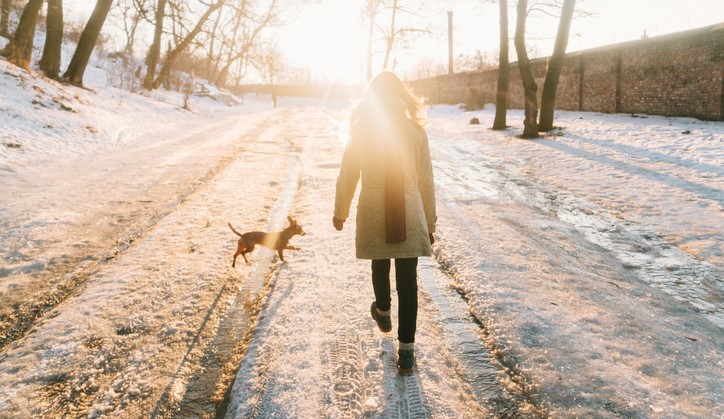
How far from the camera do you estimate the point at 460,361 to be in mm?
2961

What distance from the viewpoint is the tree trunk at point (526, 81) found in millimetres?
14125

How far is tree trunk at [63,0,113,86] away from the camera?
50.7 ft

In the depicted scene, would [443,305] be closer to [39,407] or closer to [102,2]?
[39,407]

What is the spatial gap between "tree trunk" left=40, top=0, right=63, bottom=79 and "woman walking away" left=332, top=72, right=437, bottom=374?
1692 cm

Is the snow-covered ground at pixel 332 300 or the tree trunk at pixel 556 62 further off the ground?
the tree trunk at pixel 556 62

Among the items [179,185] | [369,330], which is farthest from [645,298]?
[179,185]

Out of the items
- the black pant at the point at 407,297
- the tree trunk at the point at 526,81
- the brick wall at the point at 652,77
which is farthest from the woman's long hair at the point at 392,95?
the brick wall at the point at 652,77

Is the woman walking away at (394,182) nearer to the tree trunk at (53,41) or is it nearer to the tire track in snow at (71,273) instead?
the tire track in snow at (71,273)

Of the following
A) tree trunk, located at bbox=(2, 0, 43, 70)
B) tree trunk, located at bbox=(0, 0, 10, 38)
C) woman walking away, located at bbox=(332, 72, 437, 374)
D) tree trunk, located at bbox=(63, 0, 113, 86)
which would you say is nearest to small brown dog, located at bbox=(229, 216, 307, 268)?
woman walking away, located at bbox=(332, 72, 437, 374)

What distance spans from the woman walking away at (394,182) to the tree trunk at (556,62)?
13.6 metres

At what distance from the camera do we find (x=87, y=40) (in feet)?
51.8

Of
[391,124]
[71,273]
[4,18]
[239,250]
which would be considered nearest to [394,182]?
[391,124]

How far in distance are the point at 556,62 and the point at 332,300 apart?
13.8 metres

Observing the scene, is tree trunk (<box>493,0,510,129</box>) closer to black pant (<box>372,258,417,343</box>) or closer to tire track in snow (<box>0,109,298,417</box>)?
tire track in snow (<box>0,109,298,417</box>)
